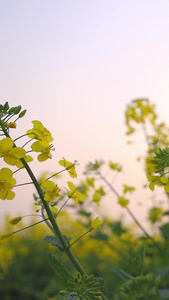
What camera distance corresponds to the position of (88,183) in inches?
120

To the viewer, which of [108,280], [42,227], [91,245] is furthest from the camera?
[42,227]

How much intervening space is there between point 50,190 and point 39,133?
0.24 metres

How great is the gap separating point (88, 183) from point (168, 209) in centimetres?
78

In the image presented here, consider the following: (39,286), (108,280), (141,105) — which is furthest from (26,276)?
(141,105)

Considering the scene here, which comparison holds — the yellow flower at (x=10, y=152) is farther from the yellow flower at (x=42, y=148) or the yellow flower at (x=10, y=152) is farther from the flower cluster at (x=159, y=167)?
the flower cluster at (x=159, y=167)

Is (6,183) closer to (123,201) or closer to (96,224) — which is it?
(96,224)

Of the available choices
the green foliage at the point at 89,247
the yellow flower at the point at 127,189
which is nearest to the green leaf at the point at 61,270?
the green foliage at the point at 89,247

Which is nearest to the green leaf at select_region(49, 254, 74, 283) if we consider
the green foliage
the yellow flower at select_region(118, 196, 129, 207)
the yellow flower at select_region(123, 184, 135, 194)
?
the green foliage

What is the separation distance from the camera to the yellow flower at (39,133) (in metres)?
1.53

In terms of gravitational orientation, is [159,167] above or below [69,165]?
below

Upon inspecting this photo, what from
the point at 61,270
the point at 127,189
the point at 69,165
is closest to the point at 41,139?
the point at 69,165

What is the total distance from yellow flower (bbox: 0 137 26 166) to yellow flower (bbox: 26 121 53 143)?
133mm

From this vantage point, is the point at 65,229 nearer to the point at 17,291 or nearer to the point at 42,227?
the point at 42,227

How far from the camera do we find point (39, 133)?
1542 millimetres
